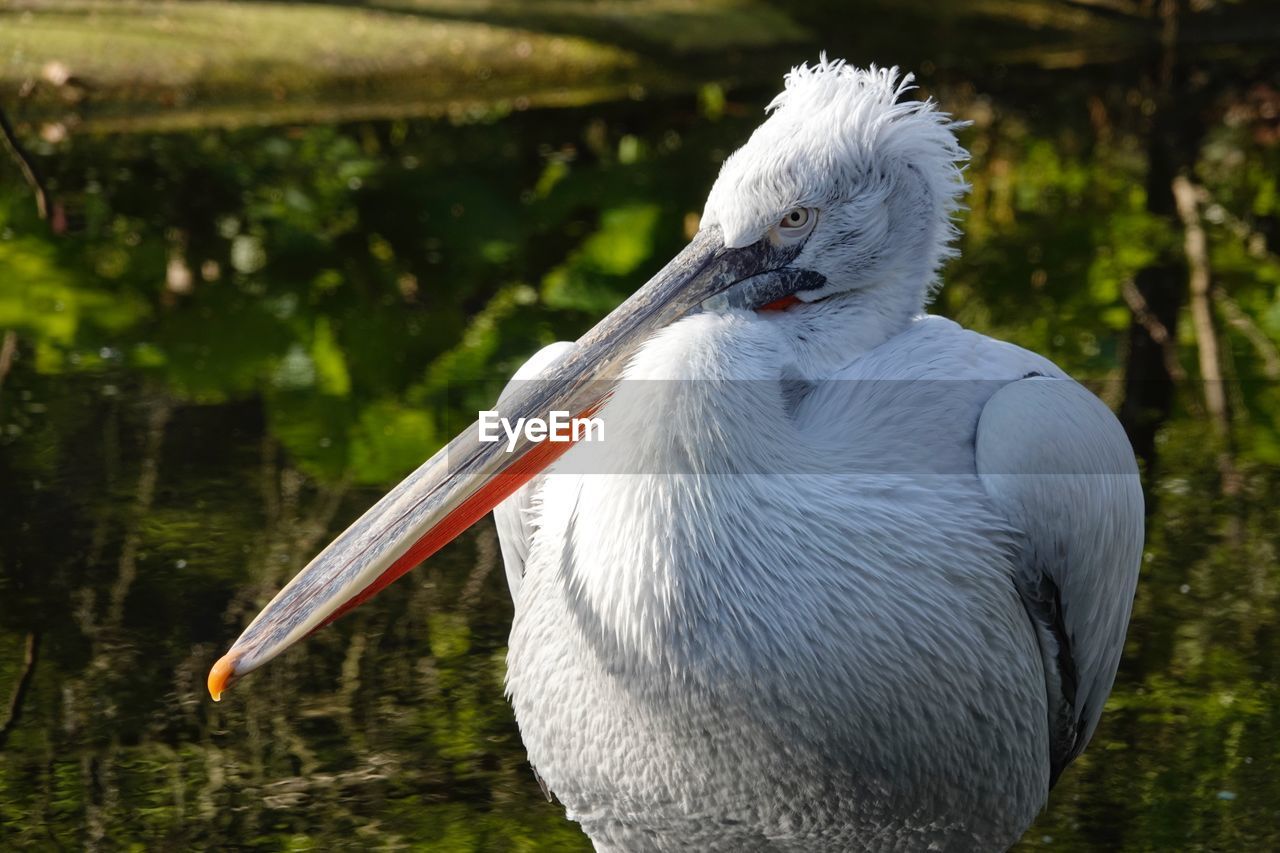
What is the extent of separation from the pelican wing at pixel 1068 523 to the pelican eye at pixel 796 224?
1.47 ft

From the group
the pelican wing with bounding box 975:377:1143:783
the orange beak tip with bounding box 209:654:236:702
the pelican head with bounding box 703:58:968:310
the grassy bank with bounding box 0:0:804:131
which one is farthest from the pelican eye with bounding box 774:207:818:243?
the grassy bank with bounding box 0:0:804:131

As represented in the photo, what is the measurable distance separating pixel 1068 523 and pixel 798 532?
0.58 m

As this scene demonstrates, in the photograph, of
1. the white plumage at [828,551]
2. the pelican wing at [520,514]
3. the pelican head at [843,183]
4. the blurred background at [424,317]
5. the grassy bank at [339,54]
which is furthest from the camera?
the grassy bank at [339,54]

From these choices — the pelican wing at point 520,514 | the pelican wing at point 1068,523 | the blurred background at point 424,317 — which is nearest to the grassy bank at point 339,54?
the blurred background at point 424,317

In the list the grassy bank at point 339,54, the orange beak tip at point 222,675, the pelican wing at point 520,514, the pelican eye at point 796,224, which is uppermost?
the grassy bank at point 339,54

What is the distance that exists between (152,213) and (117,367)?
5.90 feet

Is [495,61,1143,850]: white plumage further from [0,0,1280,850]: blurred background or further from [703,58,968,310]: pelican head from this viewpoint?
[0,0,1280,850]: blurred background

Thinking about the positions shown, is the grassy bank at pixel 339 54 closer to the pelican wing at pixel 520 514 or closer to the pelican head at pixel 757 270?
the pelican wing at pixel 520 514

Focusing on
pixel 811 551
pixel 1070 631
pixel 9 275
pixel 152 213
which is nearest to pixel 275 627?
pixel 811 551

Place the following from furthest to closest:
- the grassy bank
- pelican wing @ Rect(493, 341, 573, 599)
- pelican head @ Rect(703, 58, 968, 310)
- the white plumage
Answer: the grassy bank, pelican wing @ Rect(493, 341, 573, 599), pelican head @ Rect(703, 58, 968, 310), the white plumage

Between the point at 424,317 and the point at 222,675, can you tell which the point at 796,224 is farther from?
the point at 424,317

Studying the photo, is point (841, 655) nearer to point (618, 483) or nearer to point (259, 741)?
point (618, 483)

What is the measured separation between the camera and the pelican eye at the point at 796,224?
285 centimetres

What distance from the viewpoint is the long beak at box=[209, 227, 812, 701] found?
266 centimetres
